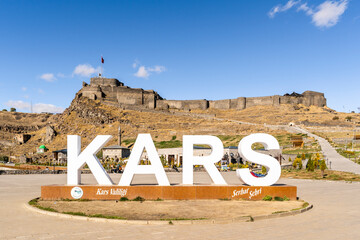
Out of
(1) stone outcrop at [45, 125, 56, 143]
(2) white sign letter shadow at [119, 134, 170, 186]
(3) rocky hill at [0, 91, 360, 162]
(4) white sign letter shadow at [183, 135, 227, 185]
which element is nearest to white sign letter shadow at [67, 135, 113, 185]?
(2) white sign letter shadow at [119, 134, 170, 186]

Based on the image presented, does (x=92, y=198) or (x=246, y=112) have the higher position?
(x=246, y=112)

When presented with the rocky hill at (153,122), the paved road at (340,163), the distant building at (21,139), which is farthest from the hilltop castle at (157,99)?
the paved road at (340,163)

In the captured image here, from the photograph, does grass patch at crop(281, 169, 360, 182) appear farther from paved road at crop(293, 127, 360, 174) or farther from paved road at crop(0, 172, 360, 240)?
paved road at crop(0, 172, 360, 240)

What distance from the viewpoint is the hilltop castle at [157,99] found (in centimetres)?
10084

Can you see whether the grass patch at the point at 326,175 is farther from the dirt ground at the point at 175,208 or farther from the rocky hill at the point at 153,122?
the rocky hill at the point at 153,122

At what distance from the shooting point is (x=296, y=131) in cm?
7006

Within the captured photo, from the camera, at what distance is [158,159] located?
46.3ft

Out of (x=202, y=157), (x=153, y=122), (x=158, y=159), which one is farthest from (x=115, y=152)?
(x=202, y=157)

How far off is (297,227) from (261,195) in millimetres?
5124

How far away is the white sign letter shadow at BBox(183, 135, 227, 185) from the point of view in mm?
13906

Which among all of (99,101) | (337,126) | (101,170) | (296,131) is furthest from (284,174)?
(99,101)

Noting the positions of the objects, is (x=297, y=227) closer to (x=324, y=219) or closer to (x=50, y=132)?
(x=324, y=219)

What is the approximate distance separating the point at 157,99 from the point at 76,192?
95.1 meters

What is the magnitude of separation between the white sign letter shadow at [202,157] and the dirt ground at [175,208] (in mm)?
1227
